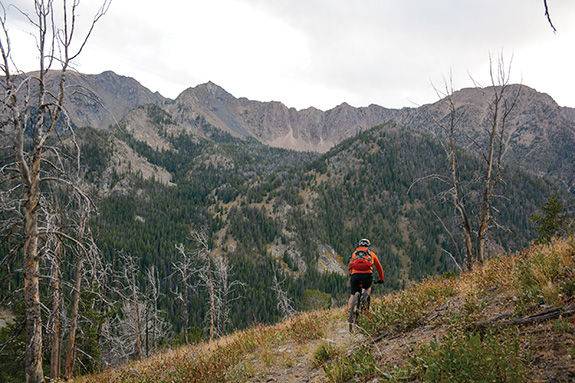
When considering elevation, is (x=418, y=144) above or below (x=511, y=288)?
above

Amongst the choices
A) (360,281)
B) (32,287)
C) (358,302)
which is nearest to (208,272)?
(32,287)

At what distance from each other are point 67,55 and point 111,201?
16046 cm

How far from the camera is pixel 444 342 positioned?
3789mm

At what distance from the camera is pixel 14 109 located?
5633 millimetres

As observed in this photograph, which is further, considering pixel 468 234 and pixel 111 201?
pixel 111 201

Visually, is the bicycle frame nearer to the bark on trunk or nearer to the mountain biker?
the mountain biker

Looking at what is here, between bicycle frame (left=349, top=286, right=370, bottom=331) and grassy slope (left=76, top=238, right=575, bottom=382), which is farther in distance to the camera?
bicycle frame (left=349, top=286, right=370, bottom=331)

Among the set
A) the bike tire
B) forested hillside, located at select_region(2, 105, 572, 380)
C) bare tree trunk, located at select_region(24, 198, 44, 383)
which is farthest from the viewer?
forested hillside, located at select_region(2, 105, 572, 380)

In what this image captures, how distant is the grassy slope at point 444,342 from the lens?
3.13 metres

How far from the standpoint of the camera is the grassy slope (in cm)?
313

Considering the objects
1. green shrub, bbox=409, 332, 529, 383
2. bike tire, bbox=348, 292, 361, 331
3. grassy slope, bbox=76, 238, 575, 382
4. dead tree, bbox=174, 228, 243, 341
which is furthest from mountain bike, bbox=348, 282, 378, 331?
dead tree, bbox=174, 228, 243, 341

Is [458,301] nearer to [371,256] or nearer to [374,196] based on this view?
[371,256]

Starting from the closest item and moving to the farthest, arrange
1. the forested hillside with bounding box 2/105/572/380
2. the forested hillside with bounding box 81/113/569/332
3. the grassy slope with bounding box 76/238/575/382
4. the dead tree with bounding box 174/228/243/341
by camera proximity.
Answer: the grassy slope with bounding box 76/238/575/382
the dead tree with bounding box 174/228/243/341
the forested hillside with bounding box 2/105/572/380
the forested hillside with bounding box 81/113/569/332

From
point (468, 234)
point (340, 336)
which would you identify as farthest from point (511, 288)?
point (468, 234)
